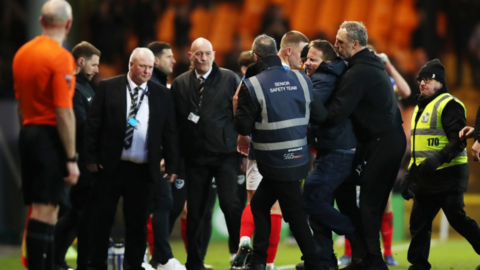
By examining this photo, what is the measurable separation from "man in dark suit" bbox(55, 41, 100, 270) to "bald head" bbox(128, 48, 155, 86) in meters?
0.75

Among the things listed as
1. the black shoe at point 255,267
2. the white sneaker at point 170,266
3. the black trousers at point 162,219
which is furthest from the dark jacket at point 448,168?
the white sneaker at point 170,266

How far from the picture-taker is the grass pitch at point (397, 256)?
9227 mm

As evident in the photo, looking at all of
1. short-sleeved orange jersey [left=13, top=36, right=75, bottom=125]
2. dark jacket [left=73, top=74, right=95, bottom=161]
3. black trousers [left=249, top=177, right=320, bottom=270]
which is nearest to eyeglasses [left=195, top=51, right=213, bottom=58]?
dark jacket [left=73, top=74, right=95, bottom=161]

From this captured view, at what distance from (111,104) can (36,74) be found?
110 cm

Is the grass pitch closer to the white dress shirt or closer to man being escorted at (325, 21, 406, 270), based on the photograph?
man being escorted at (325, 21, 406, 270)

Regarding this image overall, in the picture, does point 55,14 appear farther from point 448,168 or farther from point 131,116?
point 448,168

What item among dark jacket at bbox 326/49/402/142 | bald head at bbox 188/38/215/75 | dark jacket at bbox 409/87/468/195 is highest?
bald head at bbox 188/38/215/75

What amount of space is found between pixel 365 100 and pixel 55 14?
107 inches

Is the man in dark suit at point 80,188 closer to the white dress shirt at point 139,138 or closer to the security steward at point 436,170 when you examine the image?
the white dress shirt at point 139,138

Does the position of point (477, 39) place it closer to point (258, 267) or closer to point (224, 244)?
point (224, 244)

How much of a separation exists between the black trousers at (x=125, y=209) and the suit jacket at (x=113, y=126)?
0.09 m

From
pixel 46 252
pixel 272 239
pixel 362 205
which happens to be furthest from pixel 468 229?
pixel 46 252

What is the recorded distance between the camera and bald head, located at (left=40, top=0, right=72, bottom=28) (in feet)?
20.3

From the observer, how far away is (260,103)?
720 cm
